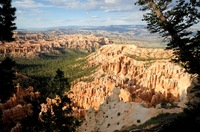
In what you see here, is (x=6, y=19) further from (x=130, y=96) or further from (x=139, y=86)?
(x=139, y=86)

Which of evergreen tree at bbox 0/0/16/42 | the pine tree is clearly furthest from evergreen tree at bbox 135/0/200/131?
evergreen tree at bbox 0/0/16/42

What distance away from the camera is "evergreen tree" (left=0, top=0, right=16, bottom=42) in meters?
20.0

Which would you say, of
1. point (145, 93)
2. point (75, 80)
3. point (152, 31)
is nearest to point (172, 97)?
point (145, 93)

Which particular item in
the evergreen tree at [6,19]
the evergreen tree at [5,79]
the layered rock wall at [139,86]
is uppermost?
the evergreen tree at [6,19]

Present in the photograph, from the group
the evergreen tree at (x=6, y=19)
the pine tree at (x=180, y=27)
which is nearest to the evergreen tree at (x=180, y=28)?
the pine tree at (x=180, y=27)

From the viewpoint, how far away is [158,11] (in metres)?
23.1

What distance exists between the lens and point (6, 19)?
66.6 ft

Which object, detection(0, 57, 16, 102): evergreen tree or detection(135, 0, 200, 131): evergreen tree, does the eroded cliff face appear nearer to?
detection(135, 0, 200, 131): evergreen tree

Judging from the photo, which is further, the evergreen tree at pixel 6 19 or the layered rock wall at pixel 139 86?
the layered rock wall at pixel 139 86

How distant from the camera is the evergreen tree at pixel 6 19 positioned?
19984 millimetres

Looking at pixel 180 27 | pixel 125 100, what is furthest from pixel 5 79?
pixel 125 100

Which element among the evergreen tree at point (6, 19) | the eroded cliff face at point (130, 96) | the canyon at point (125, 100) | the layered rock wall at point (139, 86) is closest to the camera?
the evergreen tree at point (6, 19)

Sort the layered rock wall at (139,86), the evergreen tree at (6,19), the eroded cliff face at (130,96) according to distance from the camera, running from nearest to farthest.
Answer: the evergreen tree at (6,19)
the eroded cliff face at (130,96)
the layered rock wall at (139,86)

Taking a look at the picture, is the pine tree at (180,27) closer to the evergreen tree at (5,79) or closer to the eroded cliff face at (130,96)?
the eroded cliff face at (130,96)
